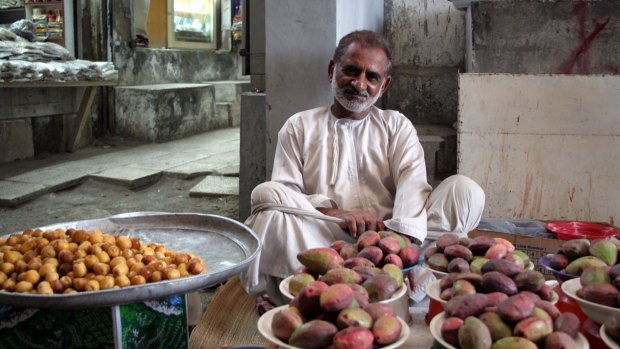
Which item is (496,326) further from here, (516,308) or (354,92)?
(354,92)

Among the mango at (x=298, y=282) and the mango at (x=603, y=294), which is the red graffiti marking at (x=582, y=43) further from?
the mango at (x=298, y=282)

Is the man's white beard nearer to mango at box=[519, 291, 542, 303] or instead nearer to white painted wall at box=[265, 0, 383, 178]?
white painted wall at box=[265, 0, 383, 178]

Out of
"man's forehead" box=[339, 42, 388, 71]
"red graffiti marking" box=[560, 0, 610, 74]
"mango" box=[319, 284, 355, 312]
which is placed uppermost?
"red graffiti marking" box=[560, 0, 610, 74]

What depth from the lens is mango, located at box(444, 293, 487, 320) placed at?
1441mm

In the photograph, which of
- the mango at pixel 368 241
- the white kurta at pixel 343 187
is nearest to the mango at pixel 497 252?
the mango at pixel 368 241

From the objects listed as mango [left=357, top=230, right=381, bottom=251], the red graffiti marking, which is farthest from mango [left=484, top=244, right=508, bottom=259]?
the red graffiti marking

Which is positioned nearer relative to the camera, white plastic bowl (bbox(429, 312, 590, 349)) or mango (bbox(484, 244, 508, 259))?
white plastic bowl (bbox(429, 312, 590, 349))

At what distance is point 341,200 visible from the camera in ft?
10.5

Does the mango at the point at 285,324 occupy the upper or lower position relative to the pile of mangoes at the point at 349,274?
lower

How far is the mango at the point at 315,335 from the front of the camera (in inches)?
53.6

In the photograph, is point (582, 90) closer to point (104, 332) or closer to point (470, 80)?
point (470, 80)

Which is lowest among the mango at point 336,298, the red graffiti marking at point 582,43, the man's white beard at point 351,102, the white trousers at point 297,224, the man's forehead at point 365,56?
the white trousers at point 297,224

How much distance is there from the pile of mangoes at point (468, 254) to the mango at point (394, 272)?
153 mm

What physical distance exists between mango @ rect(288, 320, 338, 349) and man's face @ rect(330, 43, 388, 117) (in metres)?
1.93
